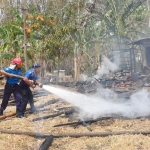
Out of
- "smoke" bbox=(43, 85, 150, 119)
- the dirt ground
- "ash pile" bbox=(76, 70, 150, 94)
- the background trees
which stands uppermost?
the background trees

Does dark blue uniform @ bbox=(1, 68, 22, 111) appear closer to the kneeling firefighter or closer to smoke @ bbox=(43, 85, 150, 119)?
the kneeling firefighter

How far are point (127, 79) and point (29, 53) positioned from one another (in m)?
7.34

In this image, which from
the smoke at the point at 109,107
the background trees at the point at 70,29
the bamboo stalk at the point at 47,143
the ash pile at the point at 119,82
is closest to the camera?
the bamboo stalk at the point at 47,143

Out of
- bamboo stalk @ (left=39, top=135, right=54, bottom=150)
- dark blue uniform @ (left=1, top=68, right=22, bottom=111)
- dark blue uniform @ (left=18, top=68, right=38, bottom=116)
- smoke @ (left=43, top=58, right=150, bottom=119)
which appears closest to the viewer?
bamboo stalk @ (left=39, top=135, right=54, bottom=150)

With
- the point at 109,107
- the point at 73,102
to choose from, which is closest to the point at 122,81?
the point at 73,102

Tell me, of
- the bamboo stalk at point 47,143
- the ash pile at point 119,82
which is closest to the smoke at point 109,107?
the bamboo stalk at point 47,143

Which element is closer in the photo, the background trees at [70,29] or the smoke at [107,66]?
the background trees at [70,29]

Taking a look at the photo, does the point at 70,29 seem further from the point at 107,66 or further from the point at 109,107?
the point at 109,107

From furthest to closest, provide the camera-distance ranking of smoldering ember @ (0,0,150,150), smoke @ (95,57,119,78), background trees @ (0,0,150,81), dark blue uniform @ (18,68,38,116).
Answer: smoke @ (95,57,119,78), background trees @ (0,0,150,81), dark blue uniform @ (18,68,38,116), smoldering ember @ (0,0,150,150)

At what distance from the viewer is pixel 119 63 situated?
19453 mm

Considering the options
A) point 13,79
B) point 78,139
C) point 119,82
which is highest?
point 13,79

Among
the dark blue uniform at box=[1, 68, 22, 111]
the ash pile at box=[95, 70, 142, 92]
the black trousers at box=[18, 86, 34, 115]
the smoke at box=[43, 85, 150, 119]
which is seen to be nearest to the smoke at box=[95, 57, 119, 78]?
the ash pile at box=[95, 70, 142, 92]

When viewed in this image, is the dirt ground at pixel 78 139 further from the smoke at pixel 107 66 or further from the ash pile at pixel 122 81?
the smoke at pixel 107 66

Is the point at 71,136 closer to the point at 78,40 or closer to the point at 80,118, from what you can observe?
the point at 80,118
